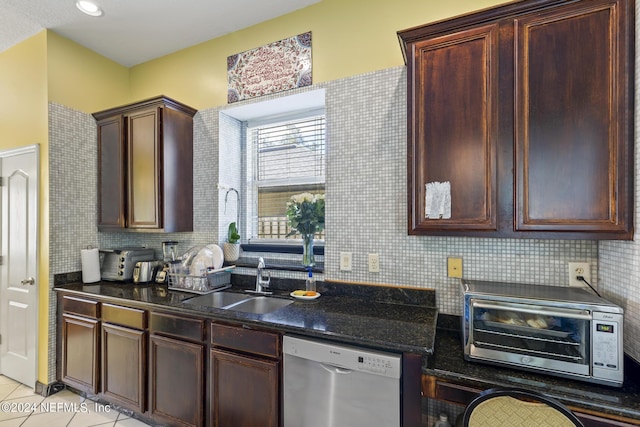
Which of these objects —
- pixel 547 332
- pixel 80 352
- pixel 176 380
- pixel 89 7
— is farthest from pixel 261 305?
pixel 89 7

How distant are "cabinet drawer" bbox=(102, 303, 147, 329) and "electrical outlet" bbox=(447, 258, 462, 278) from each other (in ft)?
6.37

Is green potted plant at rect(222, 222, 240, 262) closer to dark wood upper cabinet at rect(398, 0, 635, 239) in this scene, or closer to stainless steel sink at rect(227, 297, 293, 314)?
stainless steel sink at rect(227, 297, 293, 314)

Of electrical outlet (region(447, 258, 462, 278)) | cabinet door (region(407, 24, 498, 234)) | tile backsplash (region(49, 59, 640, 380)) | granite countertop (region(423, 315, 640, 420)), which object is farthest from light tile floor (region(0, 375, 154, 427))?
cabinet door (region(407, 24, 498, 234))

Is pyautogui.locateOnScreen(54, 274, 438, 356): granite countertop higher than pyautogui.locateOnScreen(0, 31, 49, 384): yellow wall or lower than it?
lower

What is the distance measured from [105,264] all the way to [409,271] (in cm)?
259

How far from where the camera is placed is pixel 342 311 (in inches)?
69.6

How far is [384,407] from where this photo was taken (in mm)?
1317

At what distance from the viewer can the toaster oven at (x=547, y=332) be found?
1127 millimetres

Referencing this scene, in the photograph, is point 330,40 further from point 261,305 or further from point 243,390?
point 243,390

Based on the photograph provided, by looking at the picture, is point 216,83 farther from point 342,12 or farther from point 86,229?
point 86,229

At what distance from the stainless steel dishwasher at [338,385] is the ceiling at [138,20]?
2.32 metres

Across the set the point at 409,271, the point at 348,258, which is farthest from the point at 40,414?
the point at 409,271

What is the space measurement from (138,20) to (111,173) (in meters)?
1.28

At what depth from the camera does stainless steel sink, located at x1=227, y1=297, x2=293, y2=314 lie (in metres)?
2.09
